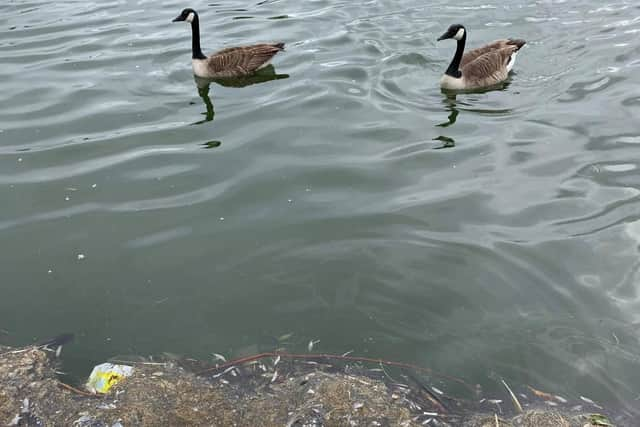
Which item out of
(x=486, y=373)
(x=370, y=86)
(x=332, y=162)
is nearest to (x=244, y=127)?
(x=332, y=162)

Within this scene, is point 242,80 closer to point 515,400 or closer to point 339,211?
point 339,211

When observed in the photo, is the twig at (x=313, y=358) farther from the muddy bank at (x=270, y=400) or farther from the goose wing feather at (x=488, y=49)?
the goose wing feather at (x=488, y=49)

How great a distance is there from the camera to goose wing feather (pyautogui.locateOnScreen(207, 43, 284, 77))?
1036cm

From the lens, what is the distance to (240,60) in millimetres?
10461

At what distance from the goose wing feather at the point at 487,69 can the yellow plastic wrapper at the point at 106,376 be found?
7.23m

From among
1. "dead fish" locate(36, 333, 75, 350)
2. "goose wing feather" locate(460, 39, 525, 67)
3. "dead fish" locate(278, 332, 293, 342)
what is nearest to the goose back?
"goose wing feather" locate(460, 39, 525, 67)

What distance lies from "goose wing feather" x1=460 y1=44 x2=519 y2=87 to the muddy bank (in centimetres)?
640

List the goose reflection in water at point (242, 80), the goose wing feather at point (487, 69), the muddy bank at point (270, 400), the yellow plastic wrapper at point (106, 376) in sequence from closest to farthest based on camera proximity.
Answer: the muddy bank at point (270, 400) → the yellow plastic wrapper at point (106, 376) → the goose wing feather at point (487, 69) → the goose reflection in water at point (242, 80)

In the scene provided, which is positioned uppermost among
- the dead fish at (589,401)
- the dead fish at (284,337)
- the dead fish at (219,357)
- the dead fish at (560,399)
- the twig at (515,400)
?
the dead fish at (284,337)

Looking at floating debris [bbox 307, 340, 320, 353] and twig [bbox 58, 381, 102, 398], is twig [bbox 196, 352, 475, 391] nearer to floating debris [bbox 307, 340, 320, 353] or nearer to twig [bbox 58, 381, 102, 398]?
floating debris [bbox 307, 340, 320, 353]

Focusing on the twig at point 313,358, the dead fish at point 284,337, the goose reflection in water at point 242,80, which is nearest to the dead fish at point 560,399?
the twig at point 313,358

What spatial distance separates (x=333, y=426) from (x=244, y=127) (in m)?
5.46

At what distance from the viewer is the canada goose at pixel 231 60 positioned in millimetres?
10344

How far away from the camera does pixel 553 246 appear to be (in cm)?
573
